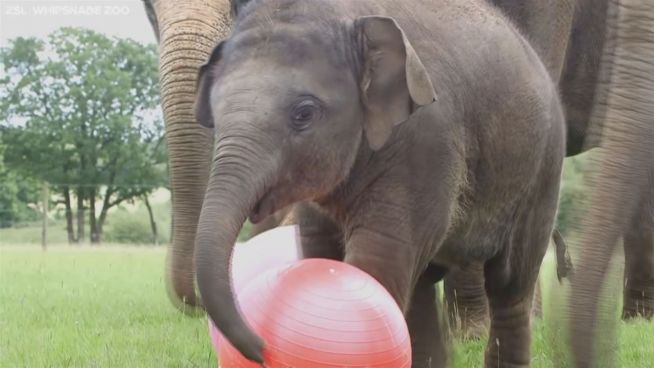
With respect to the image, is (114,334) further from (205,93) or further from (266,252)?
(205,93)

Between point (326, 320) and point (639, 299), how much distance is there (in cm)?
479

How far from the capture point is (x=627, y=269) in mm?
7484

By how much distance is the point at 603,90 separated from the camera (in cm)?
311

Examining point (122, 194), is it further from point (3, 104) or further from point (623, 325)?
point (623, 325)

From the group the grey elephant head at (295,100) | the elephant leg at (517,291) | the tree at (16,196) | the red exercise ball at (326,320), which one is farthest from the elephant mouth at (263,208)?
the tree at (16,196)

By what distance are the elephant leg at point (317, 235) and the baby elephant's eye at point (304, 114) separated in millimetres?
585

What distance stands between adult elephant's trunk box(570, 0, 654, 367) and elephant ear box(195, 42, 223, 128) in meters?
1.23

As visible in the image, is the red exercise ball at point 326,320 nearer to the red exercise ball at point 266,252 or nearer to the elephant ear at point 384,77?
the elephant ear at point 384,77

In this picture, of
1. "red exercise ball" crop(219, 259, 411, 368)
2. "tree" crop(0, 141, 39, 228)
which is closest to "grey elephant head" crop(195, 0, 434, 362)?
"red exercise ball" crop(219, 259, 411, 368)

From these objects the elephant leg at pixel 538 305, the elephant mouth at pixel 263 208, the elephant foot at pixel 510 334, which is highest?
the elephant mouth at pixel 263 208

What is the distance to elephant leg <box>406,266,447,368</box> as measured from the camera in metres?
4.17

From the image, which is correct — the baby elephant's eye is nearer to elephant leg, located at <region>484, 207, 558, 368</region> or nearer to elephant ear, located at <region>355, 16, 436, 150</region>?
elephant ear, located at <region>355, 16, 436, 150</region>

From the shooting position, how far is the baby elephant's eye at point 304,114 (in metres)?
3.17

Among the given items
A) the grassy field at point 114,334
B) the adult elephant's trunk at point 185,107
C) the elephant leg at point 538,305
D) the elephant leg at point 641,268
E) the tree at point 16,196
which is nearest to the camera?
the adult elephant's trunk at point 185,107
